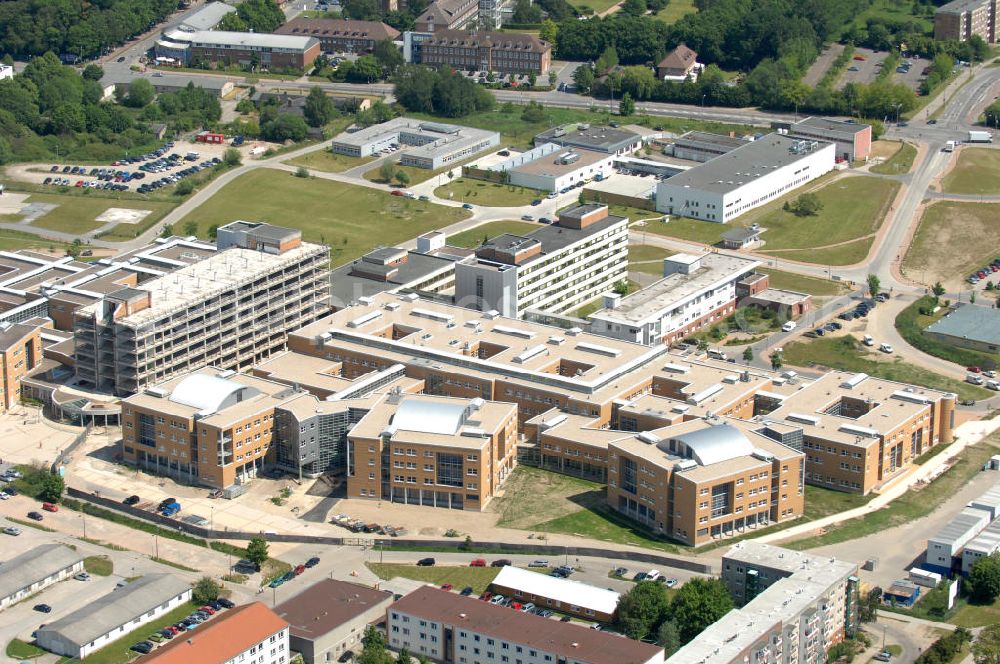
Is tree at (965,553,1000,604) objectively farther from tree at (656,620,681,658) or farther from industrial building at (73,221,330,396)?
industrial building at (73,221,330,396)

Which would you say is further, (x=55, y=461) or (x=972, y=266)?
(x=972, y=266)

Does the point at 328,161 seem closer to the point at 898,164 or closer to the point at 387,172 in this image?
the point at 387,172

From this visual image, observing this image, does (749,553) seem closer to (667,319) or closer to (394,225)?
(667,319)

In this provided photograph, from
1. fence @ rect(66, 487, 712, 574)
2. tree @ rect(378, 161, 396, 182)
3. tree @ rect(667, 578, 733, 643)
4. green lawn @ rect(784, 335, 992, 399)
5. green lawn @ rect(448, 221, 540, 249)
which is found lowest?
fence @ rect(66, 487, 712, 574)

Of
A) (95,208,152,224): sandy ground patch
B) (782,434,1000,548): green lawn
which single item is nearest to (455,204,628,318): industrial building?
(782,434,1000,548): green lawn

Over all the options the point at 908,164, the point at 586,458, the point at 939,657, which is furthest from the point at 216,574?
the point at 908,164

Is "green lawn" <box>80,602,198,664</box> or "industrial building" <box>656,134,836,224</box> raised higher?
"industrial building" <box>656,134,836,224</box>

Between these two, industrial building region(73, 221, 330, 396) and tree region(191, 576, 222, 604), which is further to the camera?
industrial building region(73, 221, 330, 396)
